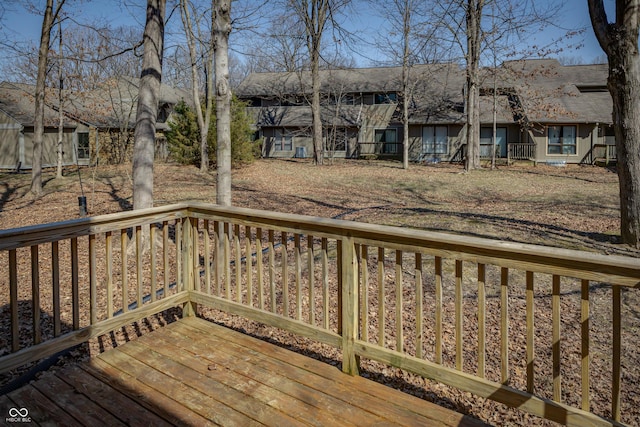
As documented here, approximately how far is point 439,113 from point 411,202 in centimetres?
1713

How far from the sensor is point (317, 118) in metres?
24.5

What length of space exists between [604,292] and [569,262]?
365 cm

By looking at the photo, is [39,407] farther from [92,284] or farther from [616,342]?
[616,342]

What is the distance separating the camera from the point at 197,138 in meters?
21.5

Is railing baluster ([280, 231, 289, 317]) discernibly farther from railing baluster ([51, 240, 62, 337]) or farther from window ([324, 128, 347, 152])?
window ([324, 128, 347, 152])

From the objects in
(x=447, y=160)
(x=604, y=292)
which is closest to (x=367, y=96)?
(x=447, y=160)

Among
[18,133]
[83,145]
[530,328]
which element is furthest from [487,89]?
[530,328]

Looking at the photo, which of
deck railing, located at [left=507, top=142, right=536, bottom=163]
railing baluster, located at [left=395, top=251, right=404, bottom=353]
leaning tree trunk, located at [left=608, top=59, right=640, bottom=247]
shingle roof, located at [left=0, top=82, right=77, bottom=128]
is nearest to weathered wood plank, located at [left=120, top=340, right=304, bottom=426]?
railing baluster, located at [left=395, top=251, right=404, bottom=353]

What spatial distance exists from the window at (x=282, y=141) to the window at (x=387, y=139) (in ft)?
19.4

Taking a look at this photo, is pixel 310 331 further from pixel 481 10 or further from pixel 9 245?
pixel 481 10

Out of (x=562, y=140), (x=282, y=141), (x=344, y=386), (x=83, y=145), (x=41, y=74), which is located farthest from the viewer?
(x=282, y=141)

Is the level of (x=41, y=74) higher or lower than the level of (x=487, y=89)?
lower

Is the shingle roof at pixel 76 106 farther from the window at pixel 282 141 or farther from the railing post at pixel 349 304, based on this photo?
the railing post at pixel 349 304

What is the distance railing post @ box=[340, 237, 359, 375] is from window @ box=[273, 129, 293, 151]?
2852 centimetres
